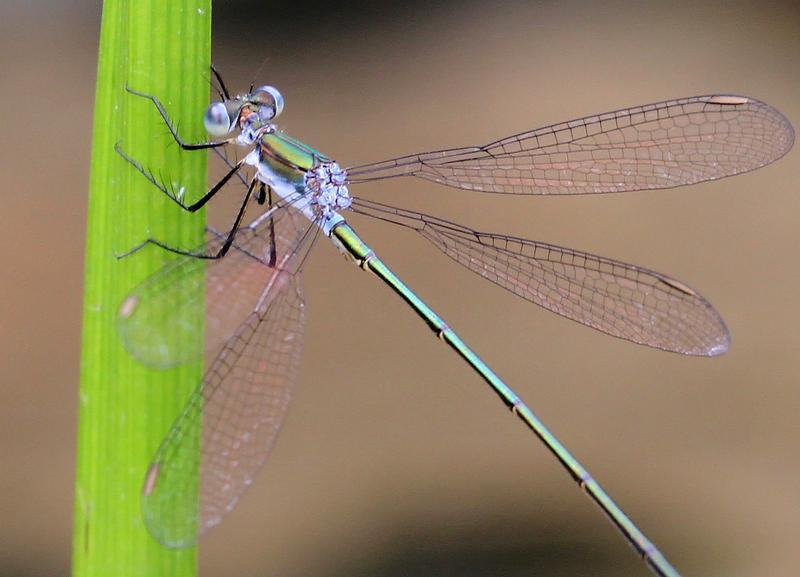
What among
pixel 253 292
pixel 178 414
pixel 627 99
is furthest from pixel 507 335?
pixel 178 414

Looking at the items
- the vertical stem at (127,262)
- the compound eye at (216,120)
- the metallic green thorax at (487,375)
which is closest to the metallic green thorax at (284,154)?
the metallic green thorax at (487,375)

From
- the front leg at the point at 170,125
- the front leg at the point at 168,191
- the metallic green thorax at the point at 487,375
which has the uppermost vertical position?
the front leg at the point at 170,125

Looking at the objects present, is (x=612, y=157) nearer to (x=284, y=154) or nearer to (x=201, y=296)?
(x=284, y=154)

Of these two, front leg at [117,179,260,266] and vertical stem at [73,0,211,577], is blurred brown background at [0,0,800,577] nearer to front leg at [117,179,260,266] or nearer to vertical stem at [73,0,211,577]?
front leg at [117,179,260,266]

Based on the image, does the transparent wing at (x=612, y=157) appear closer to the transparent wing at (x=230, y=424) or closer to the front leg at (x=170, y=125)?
the transparent wing at (x=230, y=424)

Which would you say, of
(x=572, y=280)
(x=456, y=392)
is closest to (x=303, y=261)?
(x=572, y=280)

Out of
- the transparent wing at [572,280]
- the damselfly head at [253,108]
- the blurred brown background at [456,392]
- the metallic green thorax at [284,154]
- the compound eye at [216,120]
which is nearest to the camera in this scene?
the compound eye at [216,120]

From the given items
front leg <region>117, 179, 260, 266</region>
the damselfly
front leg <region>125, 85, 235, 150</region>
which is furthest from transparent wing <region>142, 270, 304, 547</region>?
front leg <region>125, 85, 235, 150</region>
